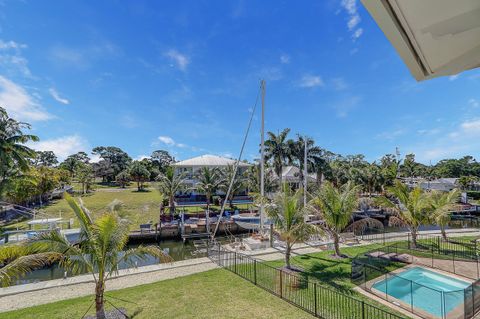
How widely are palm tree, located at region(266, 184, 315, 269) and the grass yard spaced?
9.45 feet

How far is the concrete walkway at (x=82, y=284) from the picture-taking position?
10.7m

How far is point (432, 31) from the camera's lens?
1.92m

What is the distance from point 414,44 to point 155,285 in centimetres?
1288

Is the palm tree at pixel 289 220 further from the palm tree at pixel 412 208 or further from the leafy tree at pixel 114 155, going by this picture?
the leafy tree at pixel 114 155

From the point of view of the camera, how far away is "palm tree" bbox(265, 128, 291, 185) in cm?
3347

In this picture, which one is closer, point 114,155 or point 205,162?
point 205,162

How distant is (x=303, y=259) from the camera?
49.0ft

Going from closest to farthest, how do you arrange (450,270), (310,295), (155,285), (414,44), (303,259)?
(414,44) < (310,295) < (155,285) < (450,270) < (303,259)

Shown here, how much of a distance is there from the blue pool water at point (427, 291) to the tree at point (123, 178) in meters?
57.8

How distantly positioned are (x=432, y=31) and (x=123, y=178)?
68272 millimetres

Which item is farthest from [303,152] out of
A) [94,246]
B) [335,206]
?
[94,246]

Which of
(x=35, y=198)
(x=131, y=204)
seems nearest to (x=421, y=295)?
(x=131, y=204)

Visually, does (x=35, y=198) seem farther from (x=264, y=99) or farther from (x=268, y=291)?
(x=268, y=291)

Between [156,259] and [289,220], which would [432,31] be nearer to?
[289,220]
